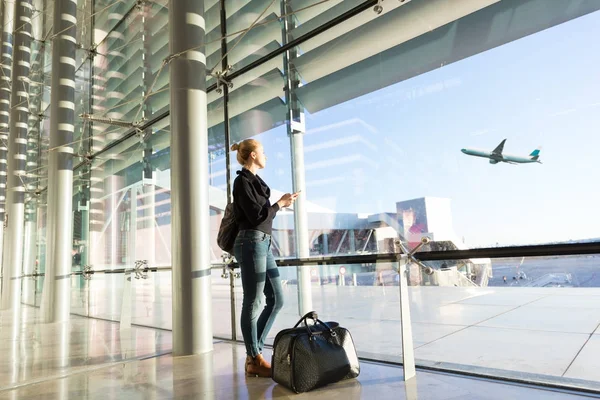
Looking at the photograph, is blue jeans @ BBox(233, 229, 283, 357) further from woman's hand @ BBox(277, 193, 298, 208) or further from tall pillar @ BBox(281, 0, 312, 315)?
tall pillar @ BBox(281, 0, 312, 315)

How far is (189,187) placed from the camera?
386 centimetres

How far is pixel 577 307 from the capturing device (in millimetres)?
2543

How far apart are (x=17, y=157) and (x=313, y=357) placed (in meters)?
10.5

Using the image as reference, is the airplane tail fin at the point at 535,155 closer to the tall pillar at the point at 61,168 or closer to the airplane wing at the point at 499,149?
the airplane wing at the point at 499,149

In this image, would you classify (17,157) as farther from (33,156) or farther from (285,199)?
(285,199)

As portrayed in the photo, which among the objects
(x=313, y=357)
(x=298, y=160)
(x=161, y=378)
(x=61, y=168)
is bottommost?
(x=161, y=378)

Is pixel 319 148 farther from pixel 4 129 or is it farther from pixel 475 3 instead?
pixel 4 129

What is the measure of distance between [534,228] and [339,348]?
135cm

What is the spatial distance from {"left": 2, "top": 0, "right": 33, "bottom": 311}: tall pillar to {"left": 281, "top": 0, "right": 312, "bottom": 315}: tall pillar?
344 inches

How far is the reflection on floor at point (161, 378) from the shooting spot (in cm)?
244

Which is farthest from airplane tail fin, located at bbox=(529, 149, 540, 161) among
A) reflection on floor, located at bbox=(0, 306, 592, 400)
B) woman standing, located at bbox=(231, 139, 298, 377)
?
woman standing, located at bbox=(231, 139, 298, 377)

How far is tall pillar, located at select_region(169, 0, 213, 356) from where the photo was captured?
3756 mm

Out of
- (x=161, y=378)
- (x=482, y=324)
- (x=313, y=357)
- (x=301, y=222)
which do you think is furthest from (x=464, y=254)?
(x=161, y=378)

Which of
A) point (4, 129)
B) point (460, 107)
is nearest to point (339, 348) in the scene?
point (460, 107)
